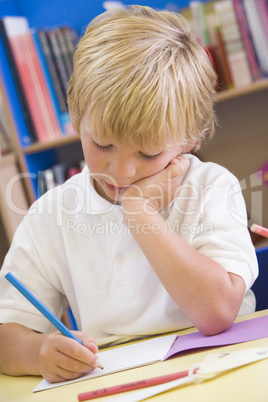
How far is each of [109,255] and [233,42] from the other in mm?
1188

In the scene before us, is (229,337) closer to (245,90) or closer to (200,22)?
(245,90)

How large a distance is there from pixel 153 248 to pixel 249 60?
127cm

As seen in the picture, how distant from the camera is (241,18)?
6.44 ft

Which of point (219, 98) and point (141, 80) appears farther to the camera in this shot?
point (219, 98)

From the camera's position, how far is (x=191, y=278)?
0.89m

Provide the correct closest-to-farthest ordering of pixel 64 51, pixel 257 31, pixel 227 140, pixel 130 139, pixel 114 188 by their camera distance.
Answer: pixel 130 139 → pixel 114 188 → pixel 257 31 → pixel 64 51 → pixel 227 140

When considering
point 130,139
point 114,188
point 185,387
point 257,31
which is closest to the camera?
point 185,387

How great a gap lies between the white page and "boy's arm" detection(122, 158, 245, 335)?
0.22 ft

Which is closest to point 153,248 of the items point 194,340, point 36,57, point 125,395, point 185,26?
point 194,340

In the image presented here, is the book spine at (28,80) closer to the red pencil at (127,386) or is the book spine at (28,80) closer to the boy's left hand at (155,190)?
the boy's left hand at (155,190)

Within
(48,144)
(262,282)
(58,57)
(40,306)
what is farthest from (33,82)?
(40,306)

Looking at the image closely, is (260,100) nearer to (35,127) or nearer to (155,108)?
(35,127)

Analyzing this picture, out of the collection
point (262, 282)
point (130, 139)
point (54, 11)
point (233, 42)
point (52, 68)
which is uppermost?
point (54, 11)

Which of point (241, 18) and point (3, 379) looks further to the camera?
point (241, 18)
